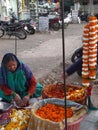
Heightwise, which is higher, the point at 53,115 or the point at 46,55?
the point at 53,115

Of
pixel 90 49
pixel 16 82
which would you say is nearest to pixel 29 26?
pixel 16 82

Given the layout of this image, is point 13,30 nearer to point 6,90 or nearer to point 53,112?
point 6,90

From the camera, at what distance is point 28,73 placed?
11.7 feet

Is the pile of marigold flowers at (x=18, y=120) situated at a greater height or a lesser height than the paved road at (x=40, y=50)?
greater

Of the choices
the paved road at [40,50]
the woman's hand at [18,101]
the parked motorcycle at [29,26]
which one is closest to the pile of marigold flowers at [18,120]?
the woman's hand at [18,101]

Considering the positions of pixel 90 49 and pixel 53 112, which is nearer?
pixel 53 112

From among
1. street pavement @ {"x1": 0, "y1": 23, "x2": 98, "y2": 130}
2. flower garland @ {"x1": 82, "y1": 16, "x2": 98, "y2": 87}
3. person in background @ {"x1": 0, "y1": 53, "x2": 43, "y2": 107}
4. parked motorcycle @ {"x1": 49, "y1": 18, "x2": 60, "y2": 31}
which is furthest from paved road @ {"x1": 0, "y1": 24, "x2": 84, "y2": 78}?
flower garland @ {"x1": 82, "y1": 16, "x2": 98, "y2": 87}

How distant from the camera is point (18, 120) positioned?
9.56ft

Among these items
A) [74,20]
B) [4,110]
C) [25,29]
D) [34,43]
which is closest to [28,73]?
A: [4,110]

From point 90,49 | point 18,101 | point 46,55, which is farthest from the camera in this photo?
point 46,55

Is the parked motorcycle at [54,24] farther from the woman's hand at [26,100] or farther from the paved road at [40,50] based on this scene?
the woman's hand at [26,100]

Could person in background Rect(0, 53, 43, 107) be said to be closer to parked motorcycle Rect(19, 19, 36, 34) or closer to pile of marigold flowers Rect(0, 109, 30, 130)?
pile of marigold flowers Rect(0, 109, 30, 130)

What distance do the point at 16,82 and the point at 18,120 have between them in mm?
736

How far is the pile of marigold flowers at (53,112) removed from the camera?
2778 millimetres
